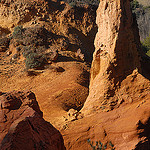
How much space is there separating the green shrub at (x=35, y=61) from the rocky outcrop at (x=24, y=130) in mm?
9249

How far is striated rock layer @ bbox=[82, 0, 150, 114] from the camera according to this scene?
5.75m

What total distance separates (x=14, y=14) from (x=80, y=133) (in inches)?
677

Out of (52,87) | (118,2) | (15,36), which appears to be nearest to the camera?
(118,2)

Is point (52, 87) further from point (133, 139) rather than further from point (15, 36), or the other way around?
point (15, 36)

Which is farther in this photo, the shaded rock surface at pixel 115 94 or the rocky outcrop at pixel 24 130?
the shaded rock surface at pixel 115 94

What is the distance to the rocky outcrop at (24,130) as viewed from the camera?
288 cm

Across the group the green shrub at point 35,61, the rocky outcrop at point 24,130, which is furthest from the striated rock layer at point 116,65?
the green shrub at point 35,61

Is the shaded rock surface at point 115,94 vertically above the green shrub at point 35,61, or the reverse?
the shaded rock surface at point 115,94

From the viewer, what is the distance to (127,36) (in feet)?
20.1

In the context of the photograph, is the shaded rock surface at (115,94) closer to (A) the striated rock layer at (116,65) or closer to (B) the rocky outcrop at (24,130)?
(A) the striated rock layer at (116,65)

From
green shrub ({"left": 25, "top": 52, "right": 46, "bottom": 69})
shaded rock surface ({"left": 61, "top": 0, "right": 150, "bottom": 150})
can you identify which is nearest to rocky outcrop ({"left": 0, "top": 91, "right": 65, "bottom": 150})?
shaded rock surface ({"left": 61, "top": 0, "right": 150, "bottom": 150})

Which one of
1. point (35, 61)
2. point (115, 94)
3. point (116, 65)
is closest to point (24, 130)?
point (115, 94)

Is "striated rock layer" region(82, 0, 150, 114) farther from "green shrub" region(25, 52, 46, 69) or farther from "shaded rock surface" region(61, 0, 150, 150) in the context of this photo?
"green shrub" region(25, 52, 46, 69)

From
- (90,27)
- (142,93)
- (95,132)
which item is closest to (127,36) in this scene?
(142,93)
